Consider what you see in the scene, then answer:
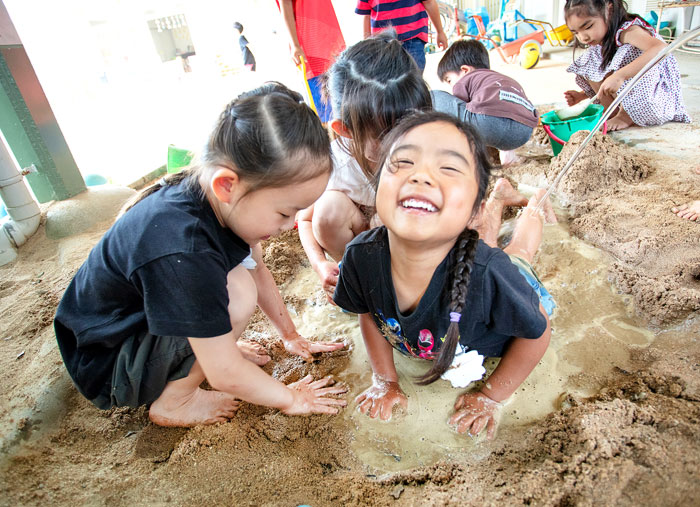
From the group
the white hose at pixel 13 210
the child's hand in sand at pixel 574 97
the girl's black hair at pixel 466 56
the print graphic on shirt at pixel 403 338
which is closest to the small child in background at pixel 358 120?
the print graphic on shirt at pixel 403 338

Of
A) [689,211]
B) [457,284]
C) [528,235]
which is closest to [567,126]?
[689,211]

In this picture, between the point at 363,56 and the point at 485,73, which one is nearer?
the point at 363,56

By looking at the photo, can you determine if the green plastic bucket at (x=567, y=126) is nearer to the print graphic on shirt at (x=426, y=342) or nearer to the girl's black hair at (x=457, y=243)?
the girl's black hair at (x=457, y=243)

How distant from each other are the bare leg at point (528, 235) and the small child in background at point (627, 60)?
1.48m

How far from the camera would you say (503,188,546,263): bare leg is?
66.7 inches

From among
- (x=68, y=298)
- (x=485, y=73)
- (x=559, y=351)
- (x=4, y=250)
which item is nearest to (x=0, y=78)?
(x=4, y=250)

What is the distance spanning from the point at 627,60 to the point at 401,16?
5.04ft

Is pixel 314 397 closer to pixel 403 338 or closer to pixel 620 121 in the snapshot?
pixel 403 338

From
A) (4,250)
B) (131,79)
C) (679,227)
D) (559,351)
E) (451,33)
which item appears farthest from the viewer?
(131,79)

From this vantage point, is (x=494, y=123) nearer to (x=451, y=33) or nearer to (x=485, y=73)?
(x=485, y=73)

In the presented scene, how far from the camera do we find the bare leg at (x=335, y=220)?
1687mm

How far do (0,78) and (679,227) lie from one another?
3.44 meters

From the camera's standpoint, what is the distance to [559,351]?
138 cm

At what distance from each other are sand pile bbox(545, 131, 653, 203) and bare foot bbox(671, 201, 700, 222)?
36 centimetres
